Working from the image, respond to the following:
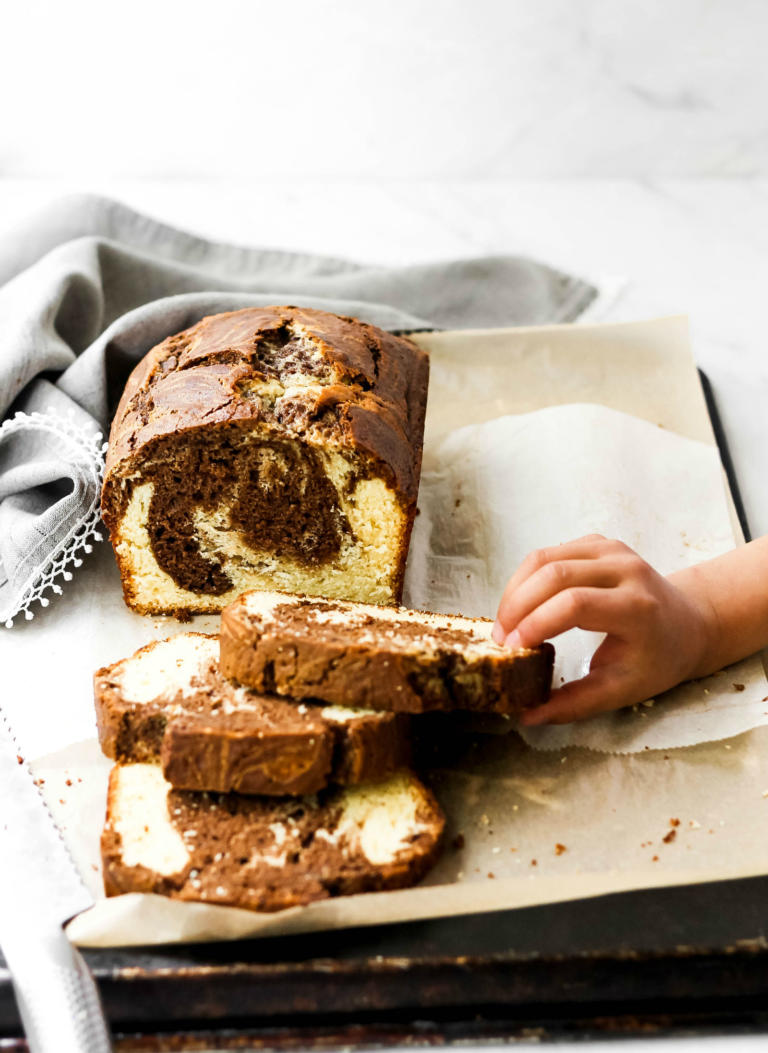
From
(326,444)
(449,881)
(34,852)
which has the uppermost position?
(326,444)

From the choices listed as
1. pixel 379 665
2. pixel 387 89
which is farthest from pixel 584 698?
pixel 387 89

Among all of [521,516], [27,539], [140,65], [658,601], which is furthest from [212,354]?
[140,65]

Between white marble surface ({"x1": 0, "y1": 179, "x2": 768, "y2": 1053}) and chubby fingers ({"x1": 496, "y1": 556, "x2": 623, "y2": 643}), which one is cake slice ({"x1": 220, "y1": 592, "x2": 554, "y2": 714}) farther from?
white marble surface ({"x1": 0, "y1": 179, "x2": 768, "y2": 1053})

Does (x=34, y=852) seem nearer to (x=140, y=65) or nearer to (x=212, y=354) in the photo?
(x=212, y=354)

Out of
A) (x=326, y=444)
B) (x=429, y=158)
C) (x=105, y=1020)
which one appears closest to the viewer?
(x=105, y=1020)

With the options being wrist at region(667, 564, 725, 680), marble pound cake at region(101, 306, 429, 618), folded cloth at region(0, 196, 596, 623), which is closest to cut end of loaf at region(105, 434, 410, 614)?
marble pound cake at region(101, 306, 429, 618)
